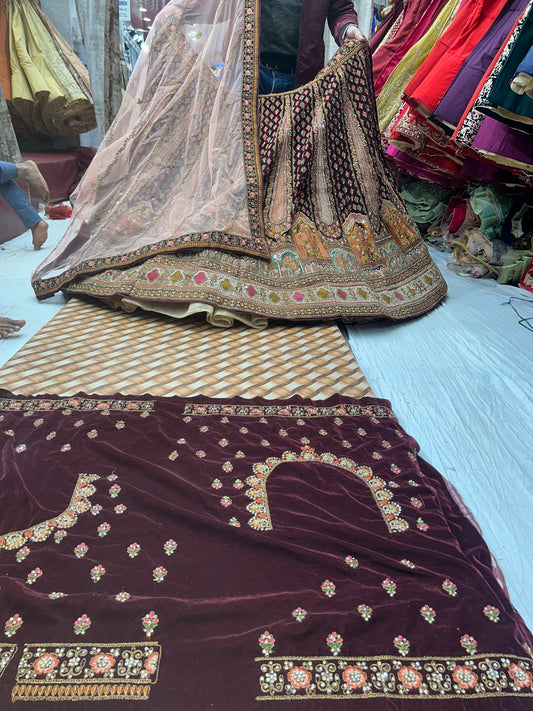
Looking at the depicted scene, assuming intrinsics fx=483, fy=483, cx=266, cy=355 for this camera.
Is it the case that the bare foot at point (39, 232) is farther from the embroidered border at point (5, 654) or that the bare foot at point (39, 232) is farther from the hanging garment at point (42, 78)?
the embroidered border at point (5, 654)

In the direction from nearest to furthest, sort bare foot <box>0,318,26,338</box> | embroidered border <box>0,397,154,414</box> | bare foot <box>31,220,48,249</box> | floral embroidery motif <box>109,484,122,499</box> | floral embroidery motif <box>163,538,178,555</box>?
floral embroidery motif <box>163,538,178,555</box>, floral embroidery motif <box>109,484,122,499</box>, embroidered border <box>0,397,154,414</box>, bare foot <box>0,318,26,338</box>, bare foot <box>31,220,48,249</box>

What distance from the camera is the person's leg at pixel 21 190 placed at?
2236 millimetres

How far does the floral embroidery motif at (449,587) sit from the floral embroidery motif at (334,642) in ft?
0.72

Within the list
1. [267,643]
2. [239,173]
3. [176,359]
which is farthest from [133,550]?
[239,173]

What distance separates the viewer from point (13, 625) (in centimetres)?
73

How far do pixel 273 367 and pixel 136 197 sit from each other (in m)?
1.07

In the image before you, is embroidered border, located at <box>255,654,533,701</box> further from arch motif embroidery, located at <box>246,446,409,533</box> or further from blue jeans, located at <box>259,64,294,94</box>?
blue jeans, located at <box>259,64,294,94</box>

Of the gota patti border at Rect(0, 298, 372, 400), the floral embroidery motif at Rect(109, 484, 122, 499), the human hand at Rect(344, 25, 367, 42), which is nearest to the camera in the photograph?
the floral embroidery motif at Rect(109, 484, 122, 499)

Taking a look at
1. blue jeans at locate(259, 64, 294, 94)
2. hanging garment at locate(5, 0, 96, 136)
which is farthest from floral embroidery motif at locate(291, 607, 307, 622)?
hanging garment at locate(5, 0, 96, 136)

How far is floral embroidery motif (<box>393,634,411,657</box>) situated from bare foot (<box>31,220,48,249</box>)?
2451mm

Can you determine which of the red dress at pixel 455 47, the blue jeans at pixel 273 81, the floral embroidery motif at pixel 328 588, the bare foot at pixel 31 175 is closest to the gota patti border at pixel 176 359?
the floral embroidery motif at pixel 328 588

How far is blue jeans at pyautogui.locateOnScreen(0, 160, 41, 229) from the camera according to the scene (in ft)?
7.27

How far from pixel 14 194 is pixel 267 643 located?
2.31m

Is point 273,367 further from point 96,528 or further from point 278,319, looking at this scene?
point 96,528
